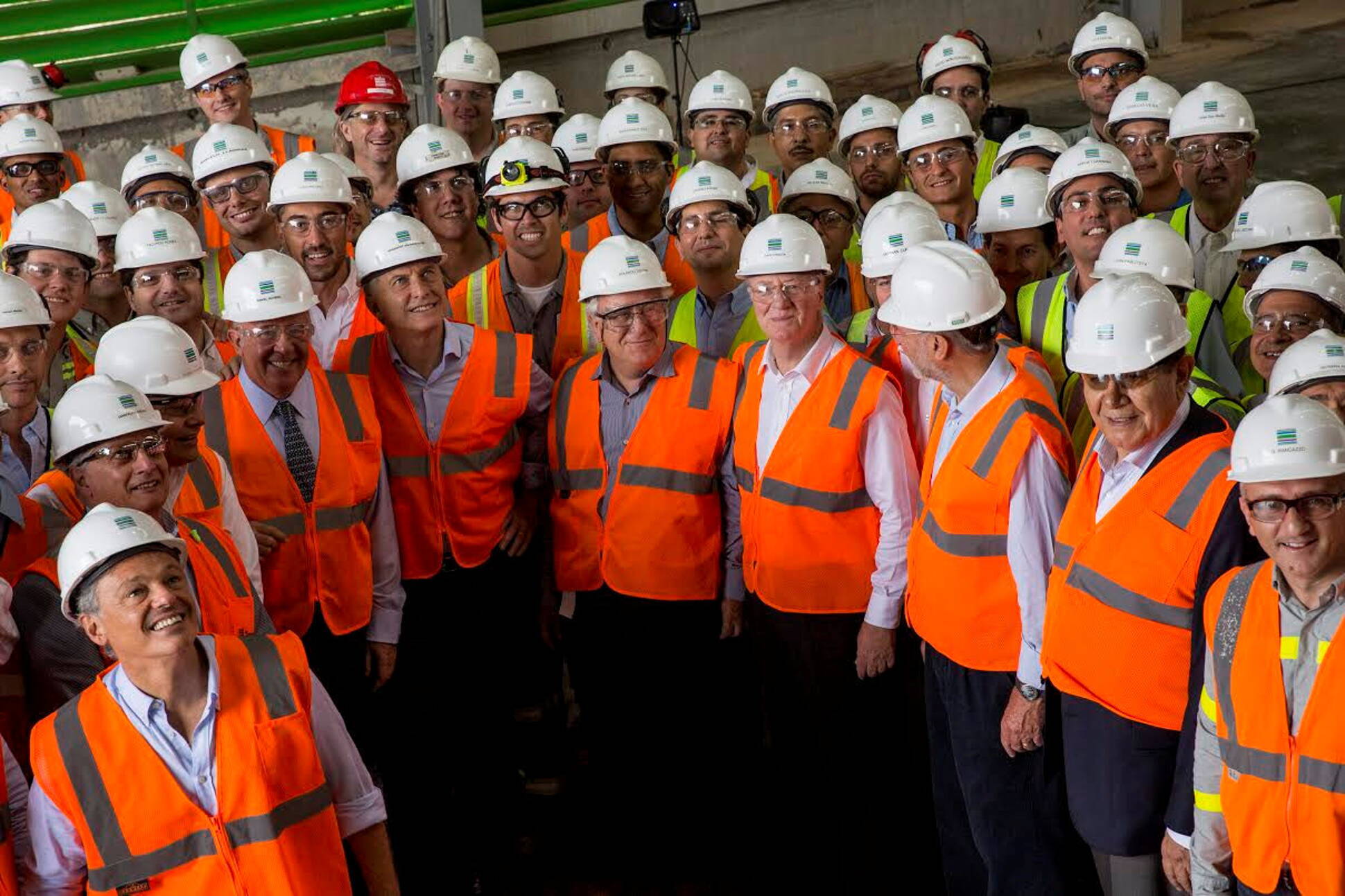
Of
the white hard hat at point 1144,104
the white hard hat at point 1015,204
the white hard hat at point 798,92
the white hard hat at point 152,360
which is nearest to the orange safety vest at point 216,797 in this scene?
the white hard hat at point 152,360

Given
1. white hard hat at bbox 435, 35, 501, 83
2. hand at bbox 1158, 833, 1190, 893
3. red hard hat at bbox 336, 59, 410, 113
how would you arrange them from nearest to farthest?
hand at bbox 1158, 833, 1190, 893 < red hard hat at bbox 336, 59, 410, 113 < white hard hat at bbox 435, 35, 501, 83

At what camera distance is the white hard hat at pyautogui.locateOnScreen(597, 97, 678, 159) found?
636 cm

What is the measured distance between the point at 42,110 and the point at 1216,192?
536 cm

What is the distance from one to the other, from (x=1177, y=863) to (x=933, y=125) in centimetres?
343

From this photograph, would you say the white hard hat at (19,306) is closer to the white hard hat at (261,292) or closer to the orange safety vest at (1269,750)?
the white hard hat at (261,292)

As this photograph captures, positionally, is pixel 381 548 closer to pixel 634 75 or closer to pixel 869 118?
pixel 869 118

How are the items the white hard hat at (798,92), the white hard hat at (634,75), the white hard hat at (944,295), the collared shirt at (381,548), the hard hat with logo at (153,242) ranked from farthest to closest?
the white hard hat at (634,75) → the white hard hat at (798,92) → the hard hat with logo at (153,242) → the collared shirt at (381,548) → the white hard hat at (944,295)

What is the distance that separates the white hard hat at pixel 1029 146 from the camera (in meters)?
5.89

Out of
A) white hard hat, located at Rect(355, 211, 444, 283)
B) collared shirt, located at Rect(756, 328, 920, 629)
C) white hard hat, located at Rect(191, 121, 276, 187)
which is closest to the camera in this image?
collared shirt, located at Rect(756, 328, 920, 629)

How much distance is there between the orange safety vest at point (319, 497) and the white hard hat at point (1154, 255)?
238 cm

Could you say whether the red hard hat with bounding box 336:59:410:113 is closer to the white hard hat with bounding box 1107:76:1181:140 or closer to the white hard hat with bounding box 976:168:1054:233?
the white hard hat with bounding box 976:168:1054:233

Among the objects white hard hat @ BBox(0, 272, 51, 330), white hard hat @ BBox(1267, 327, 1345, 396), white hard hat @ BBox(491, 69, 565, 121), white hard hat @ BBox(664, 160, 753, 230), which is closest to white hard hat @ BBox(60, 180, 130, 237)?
white hard hat @ BBox(0, 272, 51, 330)

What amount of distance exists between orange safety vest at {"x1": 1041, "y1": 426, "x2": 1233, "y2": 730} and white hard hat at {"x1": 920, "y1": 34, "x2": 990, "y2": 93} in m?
3.87

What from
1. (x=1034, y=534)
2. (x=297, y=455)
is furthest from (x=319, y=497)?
(x=1034, y=534)
